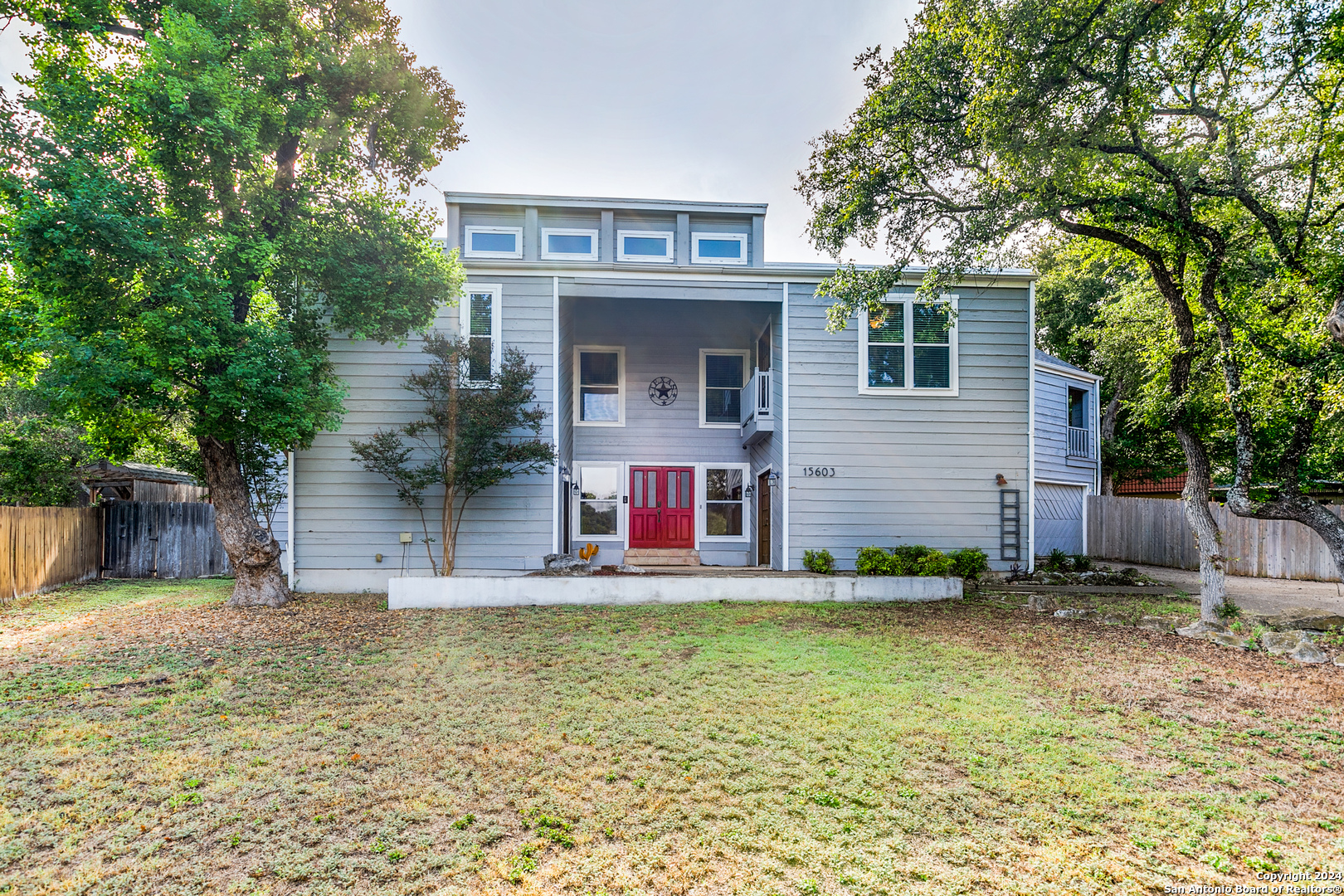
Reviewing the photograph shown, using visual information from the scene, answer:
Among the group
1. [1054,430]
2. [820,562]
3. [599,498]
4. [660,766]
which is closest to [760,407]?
[820,562]

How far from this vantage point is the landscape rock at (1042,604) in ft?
28.7

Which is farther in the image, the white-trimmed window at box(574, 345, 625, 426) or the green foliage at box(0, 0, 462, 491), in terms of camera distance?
the white-trimmed window at box(574, 345, 625, 426)

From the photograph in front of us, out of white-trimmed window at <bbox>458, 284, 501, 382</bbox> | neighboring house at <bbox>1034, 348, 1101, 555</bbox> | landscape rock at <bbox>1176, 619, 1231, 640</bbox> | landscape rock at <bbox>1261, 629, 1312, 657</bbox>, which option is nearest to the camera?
landscape rock at <bbox>1261, 629, 1312, 657</bbox>

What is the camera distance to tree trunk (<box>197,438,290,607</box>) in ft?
28.5

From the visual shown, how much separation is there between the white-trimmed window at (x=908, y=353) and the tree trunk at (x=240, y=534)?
979 centimetres

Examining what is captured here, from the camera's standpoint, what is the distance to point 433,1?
9234 mm

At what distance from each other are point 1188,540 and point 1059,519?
2.65 m

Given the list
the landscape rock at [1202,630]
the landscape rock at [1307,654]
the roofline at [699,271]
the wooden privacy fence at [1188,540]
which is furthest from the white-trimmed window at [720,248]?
the landscape rock at [1307,654]

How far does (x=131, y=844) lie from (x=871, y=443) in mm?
10106

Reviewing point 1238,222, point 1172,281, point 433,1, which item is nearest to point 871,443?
point 1172,281

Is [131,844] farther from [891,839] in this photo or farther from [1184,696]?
[1184,696]

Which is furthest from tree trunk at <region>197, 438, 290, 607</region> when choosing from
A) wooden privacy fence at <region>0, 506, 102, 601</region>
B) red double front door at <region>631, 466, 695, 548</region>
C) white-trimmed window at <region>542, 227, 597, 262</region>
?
white-trimmed window at <region>542, 227, 597, 262</region>

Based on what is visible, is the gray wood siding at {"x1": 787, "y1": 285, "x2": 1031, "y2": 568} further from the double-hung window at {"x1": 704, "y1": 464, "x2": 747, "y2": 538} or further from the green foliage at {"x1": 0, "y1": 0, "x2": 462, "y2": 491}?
the green foliage at {"x1": 0, "y1": 0, "x2": 462, "y2": 491}

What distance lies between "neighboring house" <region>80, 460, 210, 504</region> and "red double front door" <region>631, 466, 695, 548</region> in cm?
869
